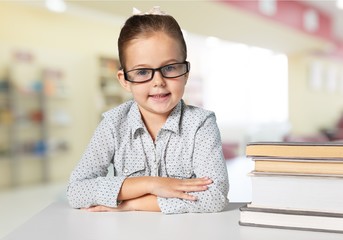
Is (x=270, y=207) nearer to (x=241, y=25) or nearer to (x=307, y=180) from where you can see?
(x=307, y=180)

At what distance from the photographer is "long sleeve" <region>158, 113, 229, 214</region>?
0.64m

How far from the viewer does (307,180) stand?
51 centimetres

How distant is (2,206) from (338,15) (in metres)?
5.77

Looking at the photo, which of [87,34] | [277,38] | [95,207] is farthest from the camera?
[87,34]

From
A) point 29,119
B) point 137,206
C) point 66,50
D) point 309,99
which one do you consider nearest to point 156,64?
point 137,206

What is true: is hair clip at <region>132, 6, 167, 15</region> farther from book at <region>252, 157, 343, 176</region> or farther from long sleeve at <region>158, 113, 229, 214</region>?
book at <region>252, 157, 343, 176</region>

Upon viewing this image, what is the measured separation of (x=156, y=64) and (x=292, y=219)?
13.5 inches

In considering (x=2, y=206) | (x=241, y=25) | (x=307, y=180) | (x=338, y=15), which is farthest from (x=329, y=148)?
(x=338, y=15)

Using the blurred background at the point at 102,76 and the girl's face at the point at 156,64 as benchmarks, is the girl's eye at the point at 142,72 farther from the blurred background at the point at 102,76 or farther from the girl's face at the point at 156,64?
the blurred background at the point at 102,76

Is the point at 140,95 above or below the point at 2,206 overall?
above

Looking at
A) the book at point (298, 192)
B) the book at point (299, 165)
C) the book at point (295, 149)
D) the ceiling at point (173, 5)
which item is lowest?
the book at point (298, 192)

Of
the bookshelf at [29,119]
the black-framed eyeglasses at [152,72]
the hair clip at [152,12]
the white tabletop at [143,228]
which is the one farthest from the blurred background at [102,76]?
the white tabletop at [143,228]

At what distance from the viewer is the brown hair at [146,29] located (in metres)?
0.72

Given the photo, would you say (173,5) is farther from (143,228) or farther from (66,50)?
(66,50)
